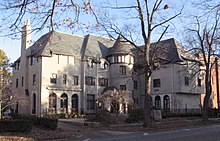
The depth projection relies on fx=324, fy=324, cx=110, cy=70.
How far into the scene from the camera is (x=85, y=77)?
5359 cm

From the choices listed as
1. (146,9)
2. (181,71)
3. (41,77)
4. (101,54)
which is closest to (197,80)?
(181,71)

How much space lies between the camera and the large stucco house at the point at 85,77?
4919cm

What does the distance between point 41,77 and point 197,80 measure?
1101 inches

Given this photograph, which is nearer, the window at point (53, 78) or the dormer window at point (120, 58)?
the window at point (53, 78)

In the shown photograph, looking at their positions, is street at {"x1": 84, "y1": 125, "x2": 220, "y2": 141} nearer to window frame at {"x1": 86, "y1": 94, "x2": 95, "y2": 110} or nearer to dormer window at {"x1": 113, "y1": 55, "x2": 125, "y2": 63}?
window frame at {"x1": 86, "y1": 94, "x2": 95, "y2": 110}

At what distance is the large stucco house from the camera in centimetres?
4919

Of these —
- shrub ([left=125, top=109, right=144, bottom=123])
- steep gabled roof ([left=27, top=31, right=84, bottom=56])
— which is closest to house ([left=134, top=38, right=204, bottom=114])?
steep gabled roof ([left=27, top=31, right=84, bottom=56])

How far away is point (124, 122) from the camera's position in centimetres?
3438

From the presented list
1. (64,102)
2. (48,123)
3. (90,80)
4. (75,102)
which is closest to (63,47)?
(90,80)

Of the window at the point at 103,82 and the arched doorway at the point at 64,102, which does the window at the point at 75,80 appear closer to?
the arched doorway at the point at 64,102

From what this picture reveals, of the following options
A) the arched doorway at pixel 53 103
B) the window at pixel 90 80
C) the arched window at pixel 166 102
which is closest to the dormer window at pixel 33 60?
the arched doorway at pixel 53 103

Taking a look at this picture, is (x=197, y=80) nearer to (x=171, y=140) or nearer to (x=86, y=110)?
(x=86, y=110)

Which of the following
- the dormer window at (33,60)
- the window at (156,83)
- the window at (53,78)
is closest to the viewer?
the window at (53,78)

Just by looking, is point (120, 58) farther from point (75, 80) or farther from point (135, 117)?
point (135, 117)
